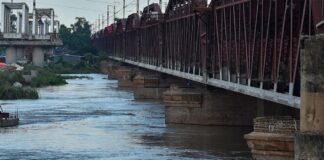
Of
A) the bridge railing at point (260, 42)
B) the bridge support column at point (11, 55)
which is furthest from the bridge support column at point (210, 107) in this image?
the bridge support column at point (11, 55)

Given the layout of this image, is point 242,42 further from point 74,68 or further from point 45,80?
point 74,68

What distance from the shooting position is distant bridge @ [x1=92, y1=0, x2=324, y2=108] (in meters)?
34.8

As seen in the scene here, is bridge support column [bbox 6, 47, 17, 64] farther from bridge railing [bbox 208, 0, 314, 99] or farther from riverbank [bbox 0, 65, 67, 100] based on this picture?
bridge railing [bbox 208, 0, 314, 99]

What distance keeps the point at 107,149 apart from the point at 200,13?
1604 centimetres

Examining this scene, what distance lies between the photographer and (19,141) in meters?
49.2

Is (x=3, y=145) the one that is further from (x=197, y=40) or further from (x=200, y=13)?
(x=197, y=40)

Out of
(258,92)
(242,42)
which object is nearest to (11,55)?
(242,42)

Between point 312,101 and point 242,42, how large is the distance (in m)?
21.5

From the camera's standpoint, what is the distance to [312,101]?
2633 centimetres

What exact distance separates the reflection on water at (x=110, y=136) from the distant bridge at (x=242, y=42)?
3.46 m

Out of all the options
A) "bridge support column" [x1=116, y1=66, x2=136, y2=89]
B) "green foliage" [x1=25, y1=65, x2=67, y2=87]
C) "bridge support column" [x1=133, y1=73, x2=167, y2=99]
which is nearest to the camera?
"bridge support column" [x1=133, y1=73, x2=167, y2=99]

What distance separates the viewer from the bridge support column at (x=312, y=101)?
26.0 metres

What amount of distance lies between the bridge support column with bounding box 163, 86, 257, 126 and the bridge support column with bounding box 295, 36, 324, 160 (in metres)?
29.3

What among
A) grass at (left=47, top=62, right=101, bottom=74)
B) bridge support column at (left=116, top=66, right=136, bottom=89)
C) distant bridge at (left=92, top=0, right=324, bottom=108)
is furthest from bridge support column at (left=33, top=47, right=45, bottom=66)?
distant bridge at (left=92, top=0, right=324, bottom=108)
